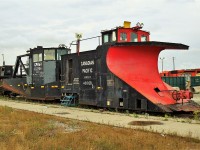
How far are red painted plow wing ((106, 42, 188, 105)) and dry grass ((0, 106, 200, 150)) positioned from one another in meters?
4.44

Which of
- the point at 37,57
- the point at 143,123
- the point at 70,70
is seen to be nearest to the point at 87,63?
the point at 70,70

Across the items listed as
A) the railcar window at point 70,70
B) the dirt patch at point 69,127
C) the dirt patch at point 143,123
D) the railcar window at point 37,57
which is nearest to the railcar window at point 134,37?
the railcar window at point 70,70

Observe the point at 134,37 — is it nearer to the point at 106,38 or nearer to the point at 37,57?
the point at 106,38

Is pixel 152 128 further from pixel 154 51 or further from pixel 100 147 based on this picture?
pixel 154 51

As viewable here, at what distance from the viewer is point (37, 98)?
20375mm

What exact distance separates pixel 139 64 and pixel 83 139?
6.95m

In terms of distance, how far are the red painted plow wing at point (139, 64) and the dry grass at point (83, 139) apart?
14.6 ft

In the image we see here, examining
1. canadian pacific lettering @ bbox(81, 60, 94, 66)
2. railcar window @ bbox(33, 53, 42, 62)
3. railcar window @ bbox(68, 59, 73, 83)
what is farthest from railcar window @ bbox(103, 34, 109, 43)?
railcar window @ bbox(33, 53, 42, 62)

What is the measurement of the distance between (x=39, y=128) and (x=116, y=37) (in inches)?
256

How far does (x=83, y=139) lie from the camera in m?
7.78

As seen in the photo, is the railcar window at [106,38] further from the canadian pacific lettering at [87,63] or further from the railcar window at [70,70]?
the railcar window at [70,70]

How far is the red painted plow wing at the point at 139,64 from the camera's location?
13406 mm

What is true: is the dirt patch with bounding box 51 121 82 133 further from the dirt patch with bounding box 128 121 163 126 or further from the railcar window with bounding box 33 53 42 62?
the railcar window with bounding box 33 53 42 62

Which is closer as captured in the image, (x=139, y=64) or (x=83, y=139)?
(x=83, y=139)
